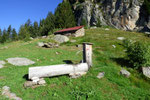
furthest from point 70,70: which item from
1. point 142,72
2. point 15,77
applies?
point 142,72

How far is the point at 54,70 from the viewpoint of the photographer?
233 inches

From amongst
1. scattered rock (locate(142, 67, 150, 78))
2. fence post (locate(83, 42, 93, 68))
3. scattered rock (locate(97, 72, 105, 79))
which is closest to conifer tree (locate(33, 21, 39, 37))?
fence post (locate(83, 42, 93, 68))

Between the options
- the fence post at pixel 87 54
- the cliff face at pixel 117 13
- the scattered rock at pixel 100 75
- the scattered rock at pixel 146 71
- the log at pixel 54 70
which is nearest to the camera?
the log at pixel 54 70

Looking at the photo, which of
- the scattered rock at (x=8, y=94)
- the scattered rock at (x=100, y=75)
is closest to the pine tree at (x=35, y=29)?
the scattered rock at (x=8, y=94)

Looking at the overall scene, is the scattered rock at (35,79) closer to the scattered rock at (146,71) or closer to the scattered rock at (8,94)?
the scattered rock at (8,94)

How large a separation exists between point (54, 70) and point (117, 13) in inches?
2226

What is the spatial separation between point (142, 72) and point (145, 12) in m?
53.6

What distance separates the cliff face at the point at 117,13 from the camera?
47125 mm

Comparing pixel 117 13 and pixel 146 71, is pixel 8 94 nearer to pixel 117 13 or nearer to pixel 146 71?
pixel 146 71

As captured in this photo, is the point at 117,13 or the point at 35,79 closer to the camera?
the point at 35,79

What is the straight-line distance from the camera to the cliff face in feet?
155

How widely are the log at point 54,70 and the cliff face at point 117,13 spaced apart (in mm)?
50637

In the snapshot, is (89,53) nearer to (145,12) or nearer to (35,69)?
(35,69)

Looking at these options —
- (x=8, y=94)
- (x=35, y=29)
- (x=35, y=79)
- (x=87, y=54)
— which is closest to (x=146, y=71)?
(x=87, y=54)
